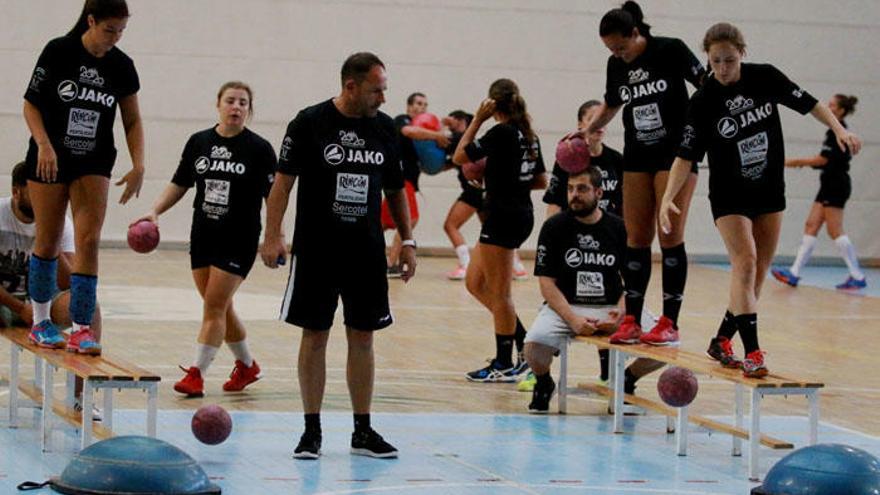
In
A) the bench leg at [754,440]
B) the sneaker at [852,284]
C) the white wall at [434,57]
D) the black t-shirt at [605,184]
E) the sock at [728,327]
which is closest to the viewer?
the bench leg at [754,440]

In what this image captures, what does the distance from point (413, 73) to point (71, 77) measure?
1494cm

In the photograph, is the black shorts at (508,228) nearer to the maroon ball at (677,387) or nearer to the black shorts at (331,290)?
the maroon ball at (677,387)

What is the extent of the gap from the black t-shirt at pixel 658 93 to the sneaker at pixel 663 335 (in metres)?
1.15

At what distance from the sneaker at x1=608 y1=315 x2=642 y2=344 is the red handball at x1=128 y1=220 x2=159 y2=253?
3.25m

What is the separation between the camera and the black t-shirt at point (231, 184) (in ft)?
36.6

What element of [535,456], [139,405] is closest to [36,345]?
[139,405]

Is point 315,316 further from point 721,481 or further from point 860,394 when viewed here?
point 860,394

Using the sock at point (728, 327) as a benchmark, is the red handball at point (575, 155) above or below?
above

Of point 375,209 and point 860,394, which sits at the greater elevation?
point 375,209

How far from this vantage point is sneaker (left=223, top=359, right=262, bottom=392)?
11.5 meters

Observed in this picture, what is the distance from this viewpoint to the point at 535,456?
9.57m

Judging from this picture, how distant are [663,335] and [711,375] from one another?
1.12 metres

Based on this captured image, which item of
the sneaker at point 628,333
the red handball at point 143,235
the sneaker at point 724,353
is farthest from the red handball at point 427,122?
the sneaker at point 724,353

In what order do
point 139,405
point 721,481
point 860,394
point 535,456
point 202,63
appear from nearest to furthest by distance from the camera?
point 721,481 → point 535,456 → point 139,405 → point 860,394 → point 202,63
